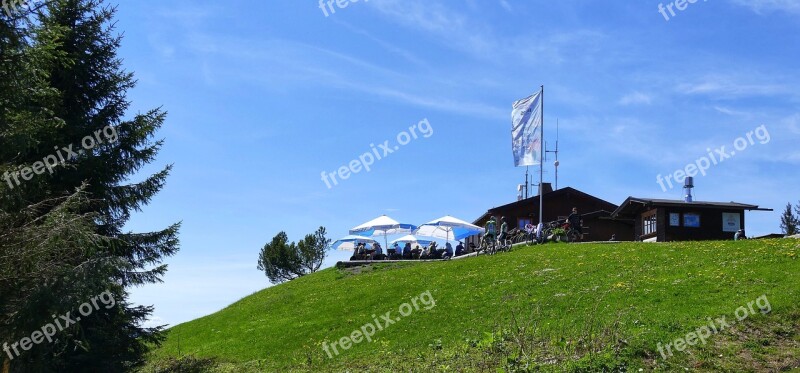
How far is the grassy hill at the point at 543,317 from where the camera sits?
53.1ft

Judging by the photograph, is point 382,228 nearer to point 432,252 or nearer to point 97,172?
point 432,252

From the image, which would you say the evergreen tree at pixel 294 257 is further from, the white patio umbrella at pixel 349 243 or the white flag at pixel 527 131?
the white flag at pixel 527 131

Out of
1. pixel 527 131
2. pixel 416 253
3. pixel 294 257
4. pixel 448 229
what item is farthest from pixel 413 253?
pixel 294 257

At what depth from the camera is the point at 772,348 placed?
1617 centimetres

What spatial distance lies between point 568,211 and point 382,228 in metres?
15.8

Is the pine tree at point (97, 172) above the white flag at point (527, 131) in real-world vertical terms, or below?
below

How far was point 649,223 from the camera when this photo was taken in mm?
45375

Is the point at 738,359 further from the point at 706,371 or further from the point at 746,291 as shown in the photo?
the point at 746,291

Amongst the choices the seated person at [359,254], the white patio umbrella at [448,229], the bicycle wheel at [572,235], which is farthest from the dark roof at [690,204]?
the seated person at [359,254]

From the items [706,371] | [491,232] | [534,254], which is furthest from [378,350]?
[491,232]

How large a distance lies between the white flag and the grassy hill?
30.5 ft

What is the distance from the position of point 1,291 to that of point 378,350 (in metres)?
9.89

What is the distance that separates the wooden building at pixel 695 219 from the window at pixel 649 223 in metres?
0.06

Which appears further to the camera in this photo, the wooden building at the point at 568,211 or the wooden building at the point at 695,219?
the wooden building at the point at 568,211
